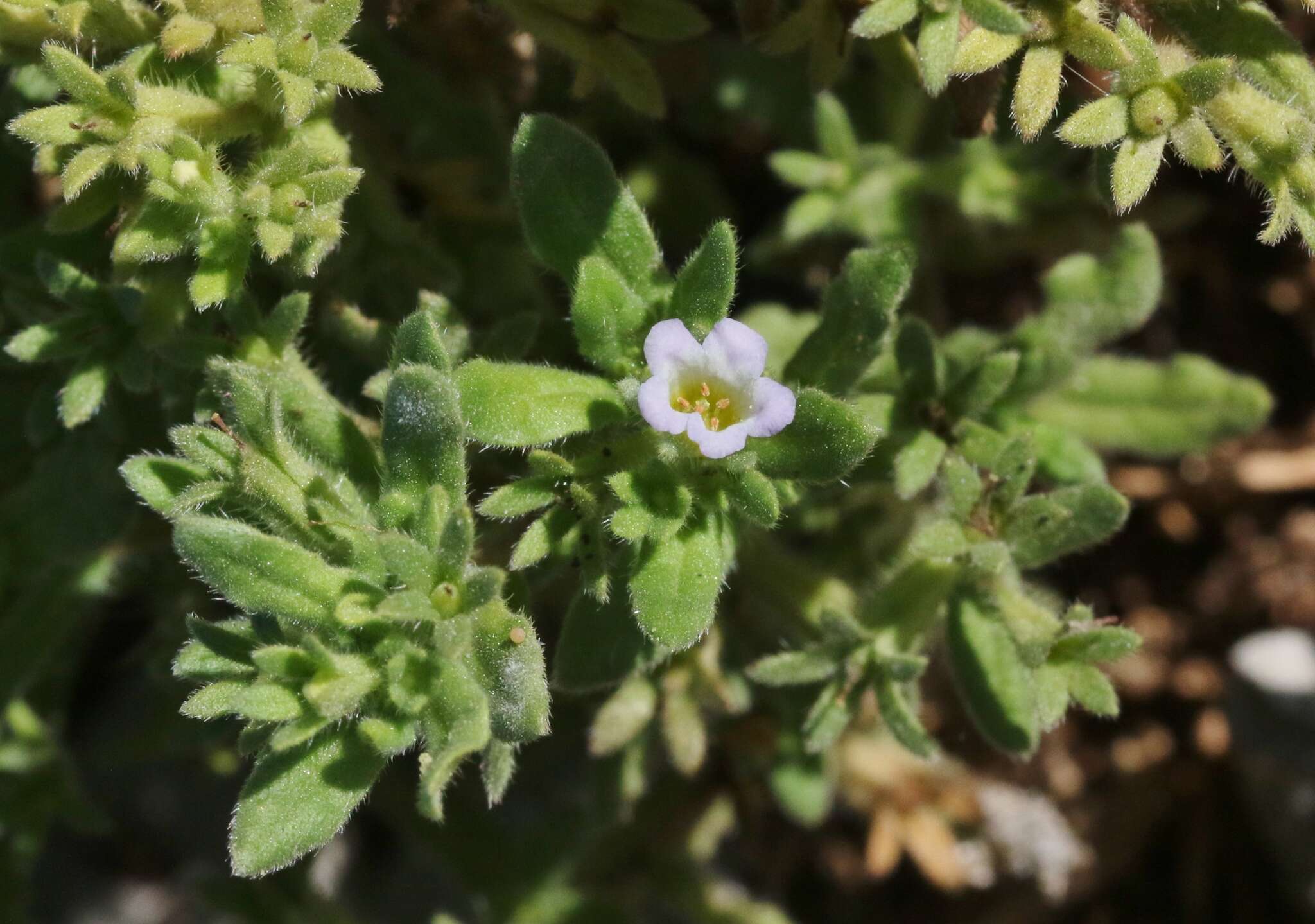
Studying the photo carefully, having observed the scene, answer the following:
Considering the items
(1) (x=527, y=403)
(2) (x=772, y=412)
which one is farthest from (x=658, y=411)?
(1) (x=527, y=403)

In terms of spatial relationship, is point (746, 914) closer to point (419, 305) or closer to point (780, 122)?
point (419, 305)

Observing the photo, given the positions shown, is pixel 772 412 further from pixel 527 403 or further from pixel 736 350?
pixel 527 403

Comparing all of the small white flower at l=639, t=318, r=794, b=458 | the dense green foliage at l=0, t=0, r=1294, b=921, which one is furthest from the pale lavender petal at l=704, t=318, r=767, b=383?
the dense green foliage at l=0, t=0, r=1294, b=921

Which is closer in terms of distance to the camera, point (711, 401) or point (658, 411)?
point (658, 411)

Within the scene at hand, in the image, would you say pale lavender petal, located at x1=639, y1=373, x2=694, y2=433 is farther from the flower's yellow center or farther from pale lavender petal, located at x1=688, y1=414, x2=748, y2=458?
the flower's yellow center

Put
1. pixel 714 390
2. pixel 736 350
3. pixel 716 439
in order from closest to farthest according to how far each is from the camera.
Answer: pixel 716 439, pixel 736 350, pixel 714 390

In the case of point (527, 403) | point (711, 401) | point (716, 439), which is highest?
point (716, 439)

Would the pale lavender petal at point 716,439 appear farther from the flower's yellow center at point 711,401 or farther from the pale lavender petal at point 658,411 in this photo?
the flower's yellow center at point 711,401
